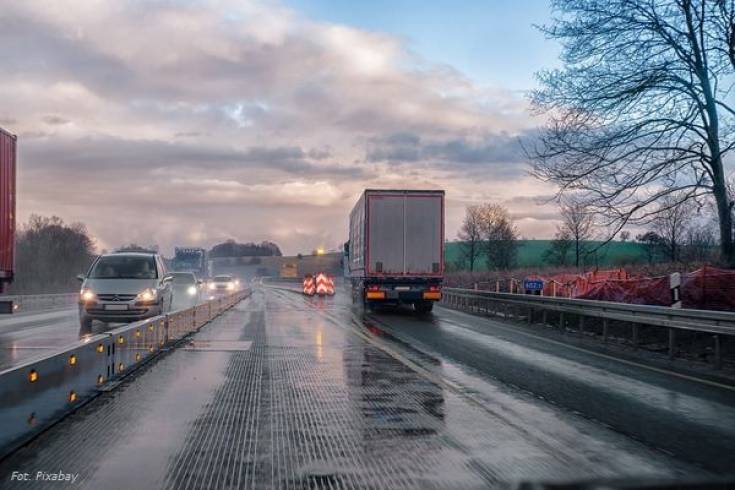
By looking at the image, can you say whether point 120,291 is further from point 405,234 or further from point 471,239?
point 471,239

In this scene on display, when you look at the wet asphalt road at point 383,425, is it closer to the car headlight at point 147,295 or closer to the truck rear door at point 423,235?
the car headlight at point 147,295

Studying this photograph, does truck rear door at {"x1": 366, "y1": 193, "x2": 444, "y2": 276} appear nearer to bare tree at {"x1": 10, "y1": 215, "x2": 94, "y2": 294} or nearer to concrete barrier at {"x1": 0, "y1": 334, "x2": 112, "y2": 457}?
concrete barrier at {"x1": 0, "y1": 334, "x2": 112, "y2": 457}

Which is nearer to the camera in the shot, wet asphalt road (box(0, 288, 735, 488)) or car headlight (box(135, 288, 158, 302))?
wet asphalt road (box(0, 288, 735, 488))

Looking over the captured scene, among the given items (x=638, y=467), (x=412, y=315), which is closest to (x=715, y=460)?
(x=638, y=467)

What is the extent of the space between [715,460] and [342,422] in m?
3.49

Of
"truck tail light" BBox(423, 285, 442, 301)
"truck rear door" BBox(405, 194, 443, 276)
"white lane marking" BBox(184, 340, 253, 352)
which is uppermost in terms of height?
"truck rear door" BBox(405, 194, 443, 276)

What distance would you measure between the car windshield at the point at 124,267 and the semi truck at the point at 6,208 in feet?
10.2

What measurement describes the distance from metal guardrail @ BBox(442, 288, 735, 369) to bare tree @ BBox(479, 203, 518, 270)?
126 feet

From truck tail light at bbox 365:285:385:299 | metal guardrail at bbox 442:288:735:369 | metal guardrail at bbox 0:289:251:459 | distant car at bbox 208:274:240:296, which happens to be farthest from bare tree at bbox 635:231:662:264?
metal guardrail at bbox 0:289:251:459

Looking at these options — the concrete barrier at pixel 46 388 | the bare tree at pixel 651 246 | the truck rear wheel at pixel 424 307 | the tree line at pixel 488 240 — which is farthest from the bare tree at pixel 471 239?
the concrete barrier at pixel 46 388

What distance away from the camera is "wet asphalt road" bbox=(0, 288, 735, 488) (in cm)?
589

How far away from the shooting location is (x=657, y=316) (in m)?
14.8

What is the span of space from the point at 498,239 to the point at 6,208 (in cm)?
5824

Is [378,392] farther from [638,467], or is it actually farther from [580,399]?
[638,467]
